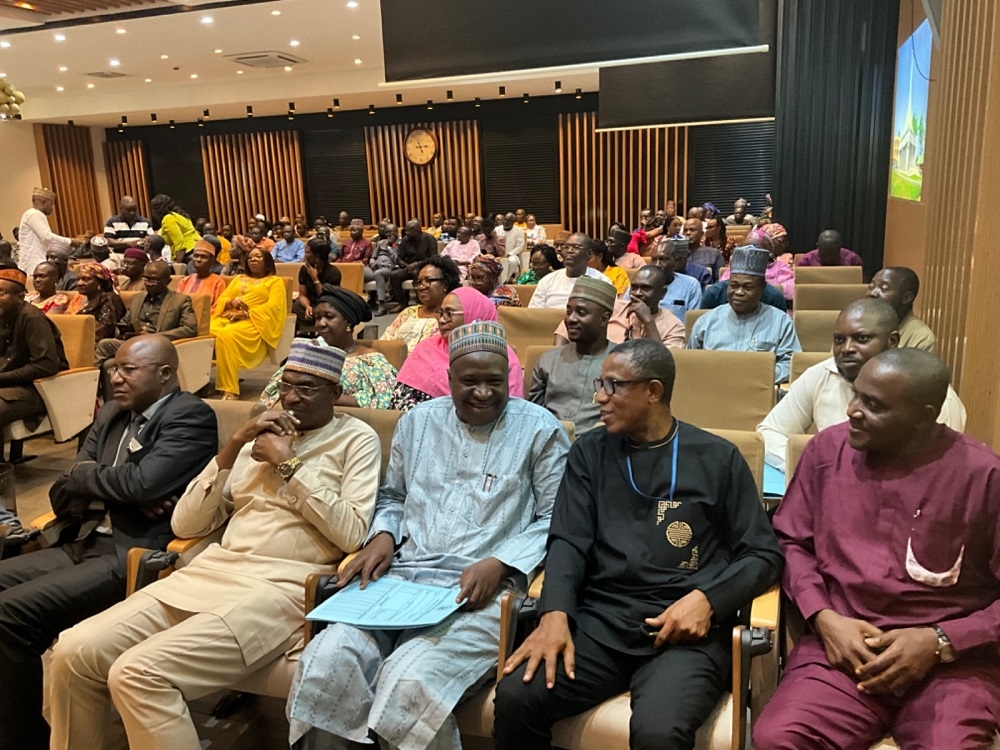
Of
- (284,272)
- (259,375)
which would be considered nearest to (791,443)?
(259,375)

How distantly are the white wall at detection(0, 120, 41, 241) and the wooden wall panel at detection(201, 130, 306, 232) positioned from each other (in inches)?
150

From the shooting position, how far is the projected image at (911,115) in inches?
228

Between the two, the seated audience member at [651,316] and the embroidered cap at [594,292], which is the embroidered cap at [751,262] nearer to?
the seated audience member at [651,316]

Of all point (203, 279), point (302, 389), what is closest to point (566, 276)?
point (302, 389)

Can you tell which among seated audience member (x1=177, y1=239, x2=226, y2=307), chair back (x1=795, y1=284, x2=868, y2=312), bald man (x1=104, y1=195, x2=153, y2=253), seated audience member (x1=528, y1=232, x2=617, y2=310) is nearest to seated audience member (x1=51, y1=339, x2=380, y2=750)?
seated audience member (x1=528, y1=232, x2=617, y2=310)

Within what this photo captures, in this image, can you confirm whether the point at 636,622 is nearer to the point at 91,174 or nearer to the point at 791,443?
the point at 791,443

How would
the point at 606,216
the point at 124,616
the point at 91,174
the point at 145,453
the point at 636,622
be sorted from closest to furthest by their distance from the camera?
the point at 636,622 → the point at 124,616 → the point at 145,453 → the point at 606,216 → the point at 91,174

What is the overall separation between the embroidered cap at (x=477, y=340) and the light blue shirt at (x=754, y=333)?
2017 millimetres

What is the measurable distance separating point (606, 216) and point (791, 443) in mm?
14529

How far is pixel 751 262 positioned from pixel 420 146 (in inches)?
563

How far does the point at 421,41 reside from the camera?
17.5 feet

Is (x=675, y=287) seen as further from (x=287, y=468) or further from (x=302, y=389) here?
(x=287, y=468)

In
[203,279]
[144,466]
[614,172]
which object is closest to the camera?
[144,466]

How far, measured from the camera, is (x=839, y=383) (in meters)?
2.82
